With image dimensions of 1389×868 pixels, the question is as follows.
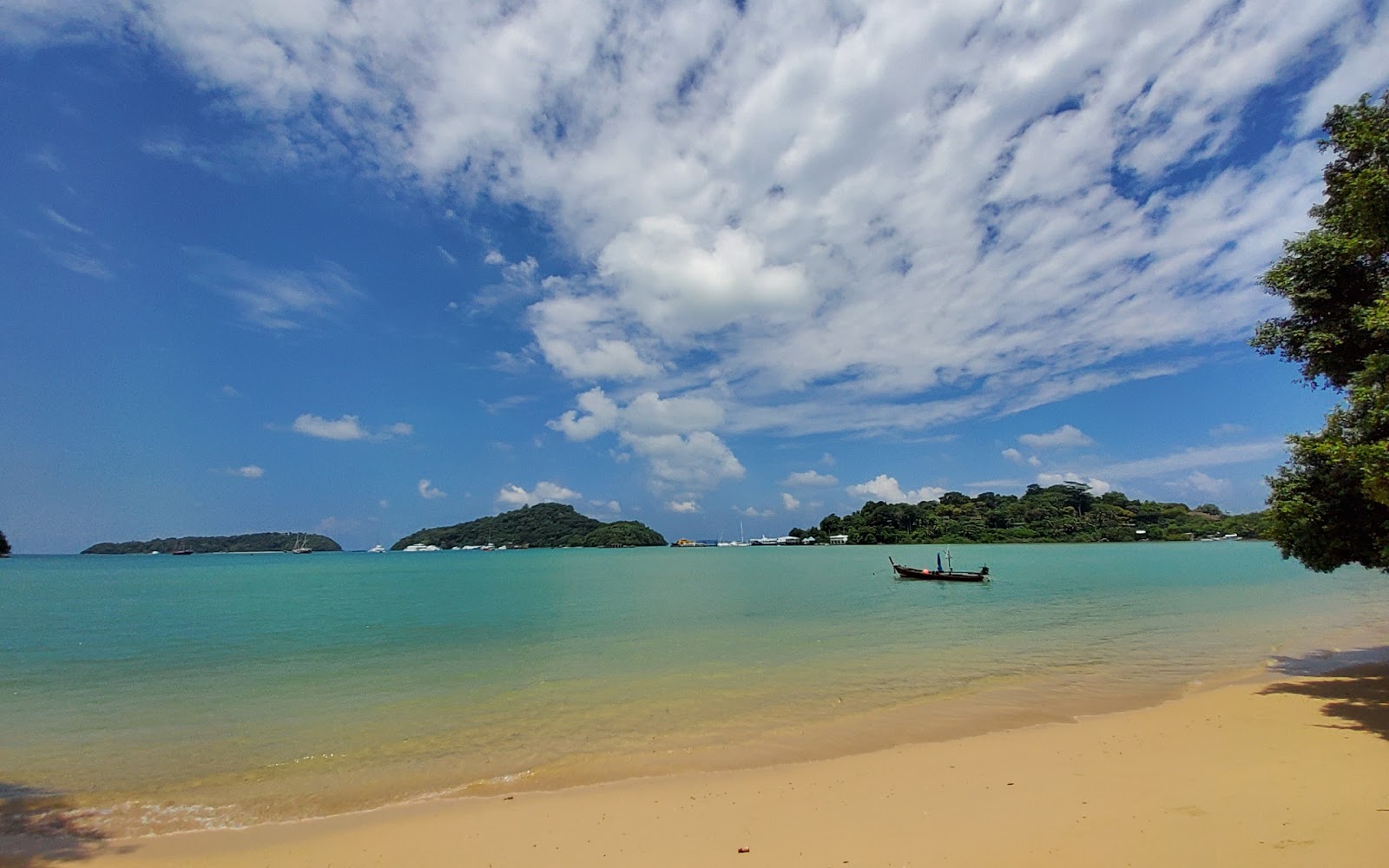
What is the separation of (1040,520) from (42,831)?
15856cm

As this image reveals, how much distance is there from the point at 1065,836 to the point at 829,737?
4675 mm

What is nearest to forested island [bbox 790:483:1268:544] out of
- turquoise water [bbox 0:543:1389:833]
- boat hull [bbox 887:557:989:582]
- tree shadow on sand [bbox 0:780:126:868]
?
boat hull [bbox 887:557:989:582]

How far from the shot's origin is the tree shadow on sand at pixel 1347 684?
9.25 meters

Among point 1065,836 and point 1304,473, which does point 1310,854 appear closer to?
point 1065,836

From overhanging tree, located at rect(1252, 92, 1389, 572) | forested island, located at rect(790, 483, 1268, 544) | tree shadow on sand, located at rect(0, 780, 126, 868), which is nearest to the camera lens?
tree shadow on sand, located at rect(0, 780, 126, 868)

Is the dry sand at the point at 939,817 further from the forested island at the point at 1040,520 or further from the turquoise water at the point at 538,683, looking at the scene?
the forested island at the point at 1040,520

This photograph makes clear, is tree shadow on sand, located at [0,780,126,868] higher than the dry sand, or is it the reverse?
the dry sand

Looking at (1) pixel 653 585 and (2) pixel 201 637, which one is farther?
(1) pixel 653 585

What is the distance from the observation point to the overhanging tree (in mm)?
9008

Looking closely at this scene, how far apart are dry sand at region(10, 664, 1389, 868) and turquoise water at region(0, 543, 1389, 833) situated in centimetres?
96

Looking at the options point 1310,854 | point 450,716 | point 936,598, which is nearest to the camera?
point 1310,854

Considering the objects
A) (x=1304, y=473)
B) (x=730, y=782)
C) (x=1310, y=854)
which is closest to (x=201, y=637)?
(x=730, y=782)

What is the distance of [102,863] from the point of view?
6.43 m

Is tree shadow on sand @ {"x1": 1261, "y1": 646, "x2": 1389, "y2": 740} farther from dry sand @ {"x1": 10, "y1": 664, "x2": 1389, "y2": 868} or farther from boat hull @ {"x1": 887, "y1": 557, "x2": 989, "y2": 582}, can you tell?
boat hull @ {"x1": 887, "y1": 557, "x2": 989, "y2": 582}
